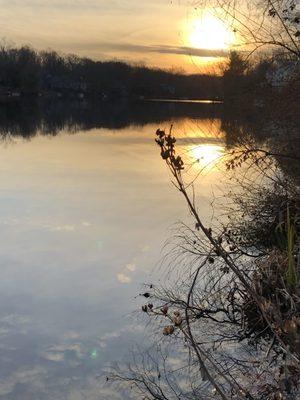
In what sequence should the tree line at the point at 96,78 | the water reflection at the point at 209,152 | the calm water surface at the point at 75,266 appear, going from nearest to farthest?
the calm water surface at the point at 75,266
the water reflection at the point at 209,152
the tree line at the point at 96,78

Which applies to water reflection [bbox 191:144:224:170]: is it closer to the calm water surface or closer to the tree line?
the calm water surface

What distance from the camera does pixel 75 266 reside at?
9164mm

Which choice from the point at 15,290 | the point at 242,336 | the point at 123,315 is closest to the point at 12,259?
the point at 15,290

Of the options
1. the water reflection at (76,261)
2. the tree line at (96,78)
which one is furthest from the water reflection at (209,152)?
the tree line at (96,78)

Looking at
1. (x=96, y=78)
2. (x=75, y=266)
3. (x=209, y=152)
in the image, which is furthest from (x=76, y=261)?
(x=96, y=78)

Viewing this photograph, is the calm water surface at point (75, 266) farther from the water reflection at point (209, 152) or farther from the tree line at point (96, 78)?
the tree line at point (96, 78)

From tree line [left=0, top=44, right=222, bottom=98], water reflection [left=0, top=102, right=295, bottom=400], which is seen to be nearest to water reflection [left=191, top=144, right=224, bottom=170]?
water reflection [left=0, top=102, right=295, bottom=400]

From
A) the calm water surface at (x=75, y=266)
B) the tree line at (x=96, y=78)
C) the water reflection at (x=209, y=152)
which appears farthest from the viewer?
the tree line at (x=96, y=78)

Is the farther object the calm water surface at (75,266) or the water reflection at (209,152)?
the water reflection at (209,152)

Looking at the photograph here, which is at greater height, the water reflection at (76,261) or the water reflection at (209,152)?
the water reflection at (209,152)

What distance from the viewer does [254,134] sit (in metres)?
10.9

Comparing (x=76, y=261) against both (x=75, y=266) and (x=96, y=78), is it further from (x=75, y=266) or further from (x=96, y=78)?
(x=96, y=78)

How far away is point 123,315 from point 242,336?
1.63 metres

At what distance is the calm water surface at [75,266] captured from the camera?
5922 millimetres
